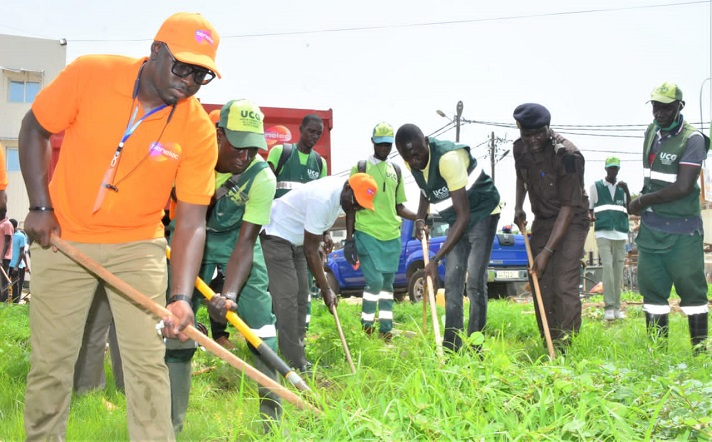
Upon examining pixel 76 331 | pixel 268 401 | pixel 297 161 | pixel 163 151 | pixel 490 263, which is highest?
pixel 163 151

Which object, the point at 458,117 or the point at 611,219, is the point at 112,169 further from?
the point at 458,117

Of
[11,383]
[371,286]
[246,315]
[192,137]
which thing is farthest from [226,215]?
[371,286]

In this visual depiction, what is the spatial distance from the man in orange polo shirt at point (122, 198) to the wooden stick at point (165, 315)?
0.17ft

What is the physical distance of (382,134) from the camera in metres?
7.14

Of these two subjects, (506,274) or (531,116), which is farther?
(506,274)

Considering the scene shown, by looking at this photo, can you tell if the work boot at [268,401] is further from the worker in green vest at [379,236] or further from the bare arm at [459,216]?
the worker in green vest at [379,236]

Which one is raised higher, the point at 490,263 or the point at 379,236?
the point at 379,236

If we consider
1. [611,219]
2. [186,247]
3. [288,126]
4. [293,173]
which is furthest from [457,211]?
[288,126]

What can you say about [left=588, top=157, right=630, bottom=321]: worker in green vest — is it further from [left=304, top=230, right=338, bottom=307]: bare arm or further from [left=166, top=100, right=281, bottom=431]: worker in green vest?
[left=166, top=100, right=281, bottom=431]: worker in green vest

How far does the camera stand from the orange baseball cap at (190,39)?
8.98 feet

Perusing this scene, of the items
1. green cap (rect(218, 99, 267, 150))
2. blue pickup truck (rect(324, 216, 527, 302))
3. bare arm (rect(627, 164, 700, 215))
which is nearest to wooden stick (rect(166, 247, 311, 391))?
green cap (rect(218, 99, 267, 150))

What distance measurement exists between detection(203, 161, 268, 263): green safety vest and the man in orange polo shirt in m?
0.70

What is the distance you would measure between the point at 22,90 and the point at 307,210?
25.7 meters

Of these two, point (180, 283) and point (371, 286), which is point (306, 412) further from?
point (371, 286)
